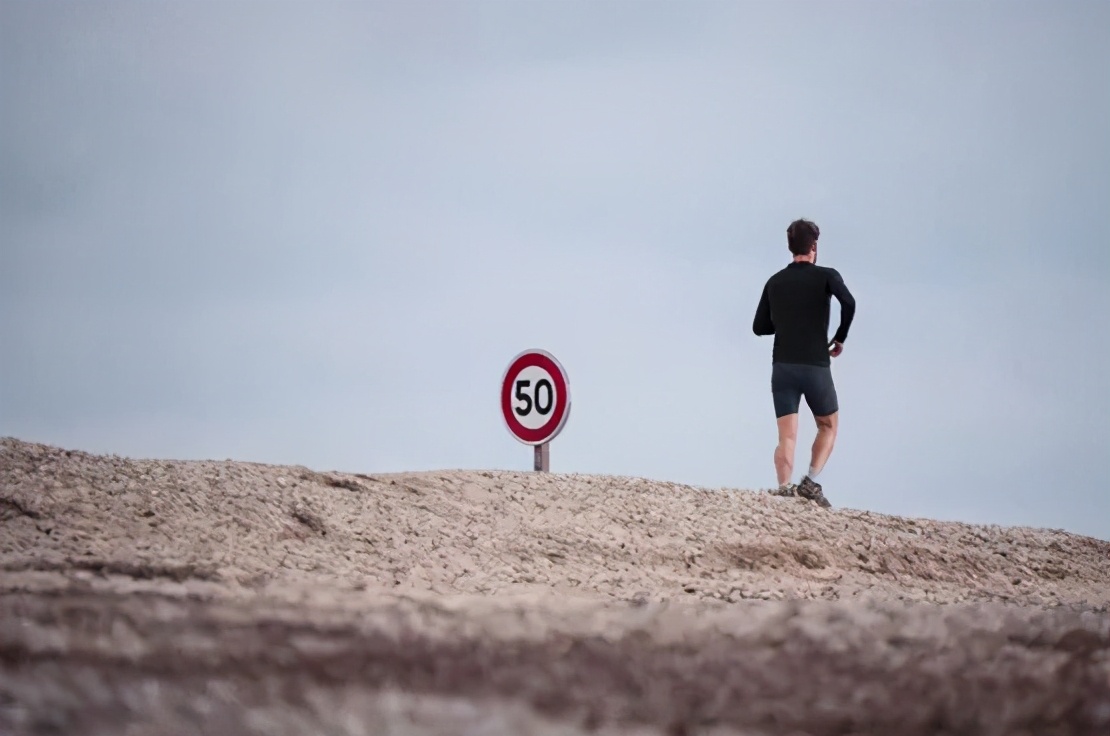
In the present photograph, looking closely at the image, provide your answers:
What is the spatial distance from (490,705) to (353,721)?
392 mm

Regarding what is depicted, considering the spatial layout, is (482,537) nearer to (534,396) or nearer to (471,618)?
(534,396)

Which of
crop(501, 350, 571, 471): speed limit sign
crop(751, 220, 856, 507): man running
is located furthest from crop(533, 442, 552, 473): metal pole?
crop(751, 220, 856, 507): man running

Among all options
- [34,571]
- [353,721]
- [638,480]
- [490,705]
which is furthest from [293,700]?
[638,480]

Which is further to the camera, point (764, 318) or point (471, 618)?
point (764, 318)

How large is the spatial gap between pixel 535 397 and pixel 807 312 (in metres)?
2.28

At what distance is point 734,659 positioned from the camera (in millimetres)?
3693

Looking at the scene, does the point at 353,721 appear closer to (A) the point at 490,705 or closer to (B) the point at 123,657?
(A) the point at 490,705

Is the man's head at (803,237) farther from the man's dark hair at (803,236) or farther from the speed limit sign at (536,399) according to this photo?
the speed limit sign at (536,399)

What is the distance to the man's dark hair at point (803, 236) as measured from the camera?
28.8 ft

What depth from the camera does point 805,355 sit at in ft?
27.7

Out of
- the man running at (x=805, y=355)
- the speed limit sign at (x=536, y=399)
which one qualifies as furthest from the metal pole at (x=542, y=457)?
the man running at (x=805, y=355)

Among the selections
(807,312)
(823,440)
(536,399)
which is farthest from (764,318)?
(536,399)

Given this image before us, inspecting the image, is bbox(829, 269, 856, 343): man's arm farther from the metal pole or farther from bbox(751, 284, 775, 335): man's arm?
the metal pole

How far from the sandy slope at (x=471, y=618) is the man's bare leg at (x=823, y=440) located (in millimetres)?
1267
